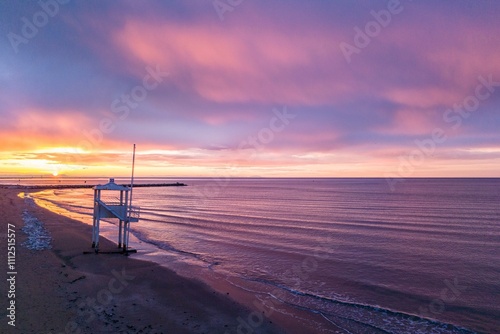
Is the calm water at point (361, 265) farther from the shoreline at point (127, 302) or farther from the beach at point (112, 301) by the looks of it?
the beach at point (112, 301)

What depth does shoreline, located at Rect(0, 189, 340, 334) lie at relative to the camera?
37.0 feet

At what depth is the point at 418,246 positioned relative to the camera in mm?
27344

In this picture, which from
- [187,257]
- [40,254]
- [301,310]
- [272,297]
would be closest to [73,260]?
[40,254]

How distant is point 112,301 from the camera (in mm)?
13625

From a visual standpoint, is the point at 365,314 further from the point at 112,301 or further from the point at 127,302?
the point at 112,301

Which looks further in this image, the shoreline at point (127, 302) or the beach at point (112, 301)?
the shoreline at point (127, 302)

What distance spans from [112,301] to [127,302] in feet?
2.00

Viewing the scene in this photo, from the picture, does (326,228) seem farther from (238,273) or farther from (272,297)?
(272,297)

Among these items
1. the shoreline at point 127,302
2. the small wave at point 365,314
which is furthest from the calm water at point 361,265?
the shoreline at point 127,302

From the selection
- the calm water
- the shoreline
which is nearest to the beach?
the shoreline

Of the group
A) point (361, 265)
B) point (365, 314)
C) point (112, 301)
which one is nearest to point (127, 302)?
point (112, 301)

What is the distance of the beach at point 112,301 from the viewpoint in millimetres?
11159

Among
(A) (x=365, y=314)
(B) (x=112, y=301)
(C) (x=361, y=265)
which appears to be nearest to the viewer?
(B) (x=112, y=301)

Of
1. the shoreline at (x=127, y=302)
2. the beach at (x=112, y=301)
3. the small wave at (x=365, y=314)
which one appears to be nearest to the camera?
the beach at (x=112, y=301)
